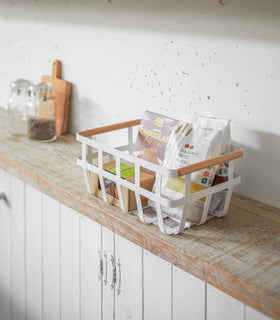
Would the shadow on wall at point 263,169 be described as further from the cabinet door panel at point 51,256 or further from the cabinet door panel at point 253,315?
Result: the cabinet door panel at point 51,256

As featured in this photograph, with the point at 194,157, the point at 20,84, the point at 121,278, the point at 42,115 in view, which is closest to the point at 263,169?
the point at 194,157

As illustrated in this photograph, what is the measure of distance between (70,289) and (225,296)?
588mm

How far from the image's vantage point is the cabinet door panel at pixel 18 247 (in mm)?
1501

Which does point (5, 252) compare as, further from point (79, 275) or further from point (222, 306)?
point (222, 306)

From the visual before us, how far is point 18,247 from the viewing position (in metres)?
1.56

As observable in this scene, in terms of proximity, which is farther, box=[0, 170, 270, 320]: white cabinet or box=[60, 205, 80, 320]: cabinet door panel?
box=[60, 205, 80, 320]: cabinet door panel

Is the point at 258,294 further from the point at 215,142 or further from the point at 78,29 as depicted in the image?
the point at 78,29

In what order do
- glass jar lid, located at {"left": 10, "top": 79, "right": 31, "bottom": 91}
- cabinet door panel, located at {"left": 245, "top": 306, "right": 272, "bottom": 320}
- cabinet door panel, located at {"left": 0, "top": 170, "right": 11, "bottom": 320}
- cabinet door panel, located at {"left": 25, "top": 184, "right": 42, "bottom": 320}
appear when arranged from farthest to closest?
1. glass jar lid, located at {"left": 10, "top": 79, "right": 31, "bottom": 91}
2. cabinet door panel, located at {"left": 0, "top": 170, "right": 11, "bottom": 320}
3. cabinet door panel, located at {"left": 25, "top": 184, "right": 42, "bottom": 320}
4. cabinet door panel, located at {"left": 245, "top": 306, "right": 272, "bottom": 320}

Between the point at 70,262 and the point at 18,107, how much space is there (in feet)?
2.72

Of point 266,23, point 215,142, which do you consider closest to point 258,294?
point 215,142

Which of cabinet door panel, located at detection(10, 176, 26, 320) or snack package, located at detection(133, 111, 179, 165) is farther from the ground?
snack package, located at detection(133, 111, 179, 165)

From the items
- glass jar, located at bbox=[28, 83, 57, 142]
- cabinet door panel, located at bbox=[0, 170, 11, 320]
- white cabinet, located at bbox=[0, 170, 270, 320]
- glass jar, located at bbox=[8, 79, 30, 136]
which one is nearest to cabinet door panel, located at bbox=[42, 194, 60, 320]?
white cabinet, located at bbox=[0, 170, 270, 320]

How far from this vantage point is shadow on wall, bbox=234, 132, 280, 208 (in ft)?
3.75

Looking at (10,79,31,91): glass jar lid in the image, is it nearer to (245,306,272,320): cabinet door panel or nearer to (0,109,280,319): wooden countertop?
(0,109,280,319): wooden countertop
